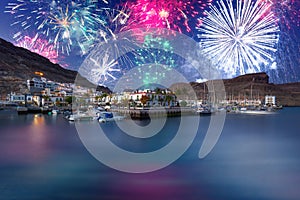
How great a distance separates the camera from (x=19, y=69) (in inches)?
5782

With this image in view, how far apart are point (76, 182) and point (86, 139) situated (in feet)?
43.6

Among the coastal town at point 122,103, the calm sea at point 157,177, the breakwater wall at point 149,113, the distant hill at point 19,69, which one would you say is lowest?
the calm sea at point 157,177

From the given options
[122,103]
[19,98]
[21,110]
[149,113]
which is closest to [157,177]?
[149,113]

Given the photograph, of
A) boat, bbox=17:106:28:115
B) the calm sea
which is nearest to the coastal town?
boat, bbox=17:106:28:115

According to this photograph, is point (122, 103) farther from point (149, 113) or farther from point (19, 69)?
point (19, 69)

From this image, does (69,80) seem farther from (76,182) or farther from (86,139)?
(76,182)

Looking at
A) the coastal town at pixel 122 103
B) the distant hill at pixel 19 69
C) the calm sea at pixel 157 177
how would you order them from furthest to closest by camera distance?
the distant hill at pixel 19 69, the coastal town at pixel 122 103, the calm sea at pixel 157 177

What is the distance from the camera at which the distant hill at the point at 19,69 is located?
379 ft

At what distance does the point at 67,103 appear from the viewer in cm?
8712

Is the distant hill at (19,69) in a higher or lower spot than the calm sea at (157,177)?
higher

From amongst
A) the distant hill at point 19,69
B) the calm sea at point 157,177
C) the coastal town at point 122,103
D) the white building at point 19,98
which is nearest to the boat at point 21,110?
the coastal town at point 122,103

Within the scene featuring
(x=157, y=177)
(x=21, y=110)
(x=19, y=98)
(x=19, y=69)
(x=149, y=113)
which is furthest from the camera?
(x=19, y=69)

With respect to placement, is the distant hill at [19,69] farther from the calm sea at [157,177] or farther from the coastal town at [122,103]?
the calm sea at [157,177]

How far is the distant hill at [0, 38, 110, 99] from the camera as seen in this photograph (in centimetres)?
11562
